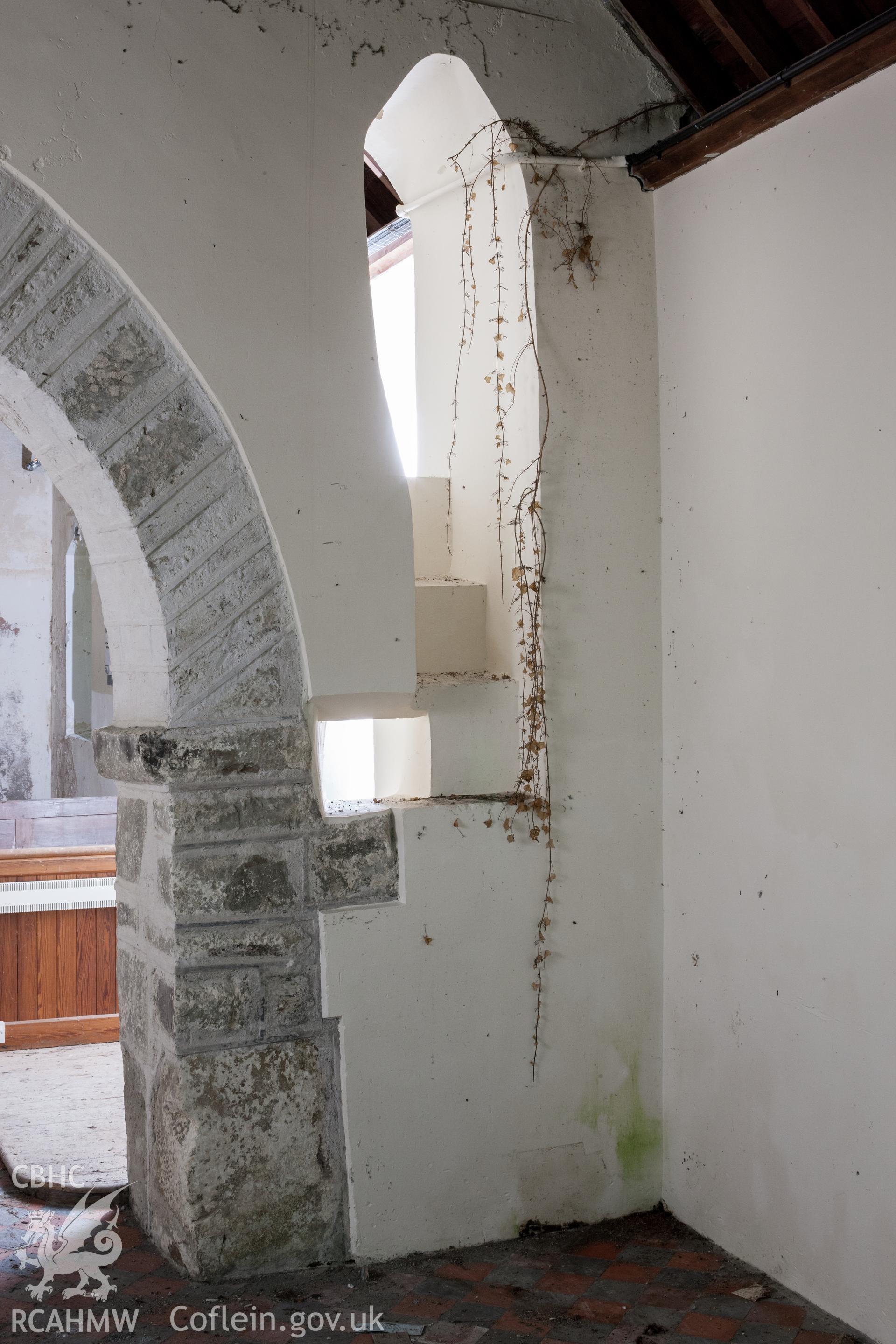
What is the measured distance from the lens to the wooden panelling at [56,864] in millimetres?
5527

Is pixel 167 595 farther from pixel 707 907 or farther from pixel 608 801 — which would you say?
pixel 707 907

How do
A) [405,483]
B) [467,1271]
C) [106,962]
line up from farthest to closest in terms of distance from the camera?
[106,962]
[405,483]
[467,1271]

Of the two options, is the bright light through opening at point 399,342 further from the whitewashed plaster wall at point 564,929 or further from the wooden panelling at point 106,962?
the wooden panelling at point 106,962

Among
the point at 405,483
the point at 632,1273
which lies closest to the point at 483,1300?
the point at 632,1273

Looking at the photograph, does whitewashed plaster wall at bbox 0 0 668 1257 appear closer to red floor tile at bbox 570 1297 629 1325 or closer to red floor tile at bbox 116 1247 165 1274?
red floor tile at bbox 570 1297 629 1325

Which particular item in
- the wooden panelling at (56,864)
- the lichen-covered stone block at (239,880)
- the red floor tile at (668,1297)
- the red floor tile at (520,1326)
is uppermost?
the lichen-covered stone block at (239,880)

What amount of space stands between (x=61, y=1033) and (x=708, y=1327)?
11.1 feet

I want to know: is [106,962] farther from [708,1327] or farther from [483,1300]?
[708,1327]

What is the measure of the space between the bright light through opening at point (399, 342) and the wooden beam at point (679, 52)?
65.5 inches

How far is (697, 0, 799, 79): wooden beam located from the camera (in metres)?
3.19

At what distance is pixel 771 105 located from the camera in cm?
286

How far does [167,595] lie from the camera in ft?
9.43

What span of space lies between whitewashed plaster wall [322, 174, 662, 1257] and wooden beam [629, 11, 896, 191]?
16 cm

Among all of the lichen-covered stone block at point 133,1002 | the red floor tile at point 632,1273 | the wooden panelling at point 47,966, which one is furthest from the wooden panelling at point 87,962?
the red floor tile at point 632,1273
